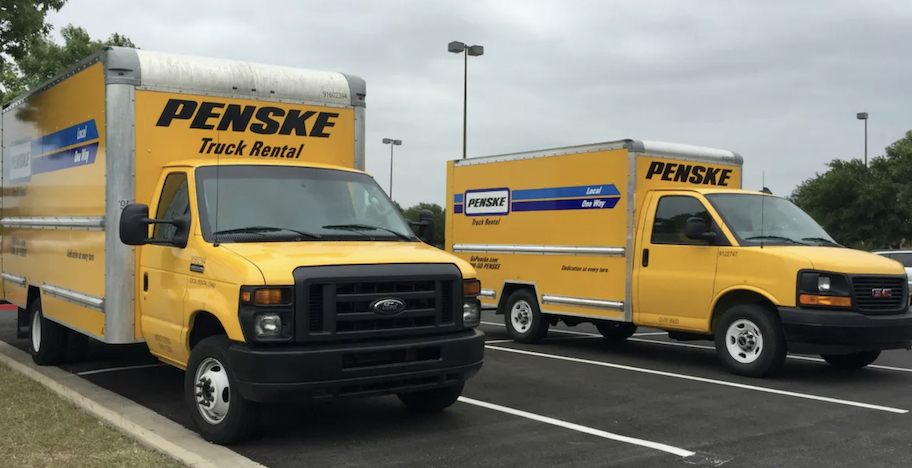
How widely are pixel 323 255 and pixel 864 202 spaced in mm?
36006

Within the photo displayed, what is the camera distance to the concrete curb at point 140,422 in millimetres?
5480

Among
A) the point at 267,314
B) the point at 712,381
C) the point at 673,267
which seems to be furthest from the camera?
the point at 673,267

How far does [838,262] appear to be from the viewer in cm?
888

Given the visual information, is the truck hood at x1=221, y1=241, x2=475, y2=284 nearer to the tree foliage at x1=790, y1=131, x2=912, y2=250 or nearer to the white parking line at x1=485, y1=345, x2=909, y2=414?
the white parking line at x1=485, y1=345, x2=909, y2=414

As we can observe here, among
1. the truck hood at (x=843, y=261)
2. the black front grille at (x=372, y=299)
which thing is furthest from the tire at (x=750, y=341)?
the black front grille at (x=372, y=299)

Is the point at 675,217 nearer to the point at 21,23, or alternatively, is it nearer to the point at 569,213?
the point at 569,213

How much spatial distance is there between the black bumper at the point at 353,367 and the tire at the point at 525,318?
19.4ft

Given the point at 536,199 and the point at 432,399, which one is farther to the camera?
the point at 536,199

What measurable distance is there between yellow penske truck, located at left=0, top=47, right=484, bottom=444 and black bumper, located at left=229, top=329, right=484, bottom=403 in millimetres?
12

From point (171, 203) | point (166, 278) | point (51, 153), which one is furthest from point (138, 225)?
point (51, 153)

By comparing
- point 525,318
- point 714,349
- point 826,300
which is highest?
point 826,300

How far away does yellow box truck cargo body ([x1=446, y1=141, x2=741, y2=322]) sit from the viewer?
1086 centimetres

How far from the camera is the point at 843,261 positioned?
351 inches

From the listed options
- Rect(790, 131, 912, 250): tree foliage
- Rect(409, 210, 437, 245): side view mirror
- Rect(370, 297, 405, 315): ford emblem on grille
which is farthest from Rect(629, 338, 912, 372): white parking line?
Rect(790, 131, 912, 250): tree foliage
